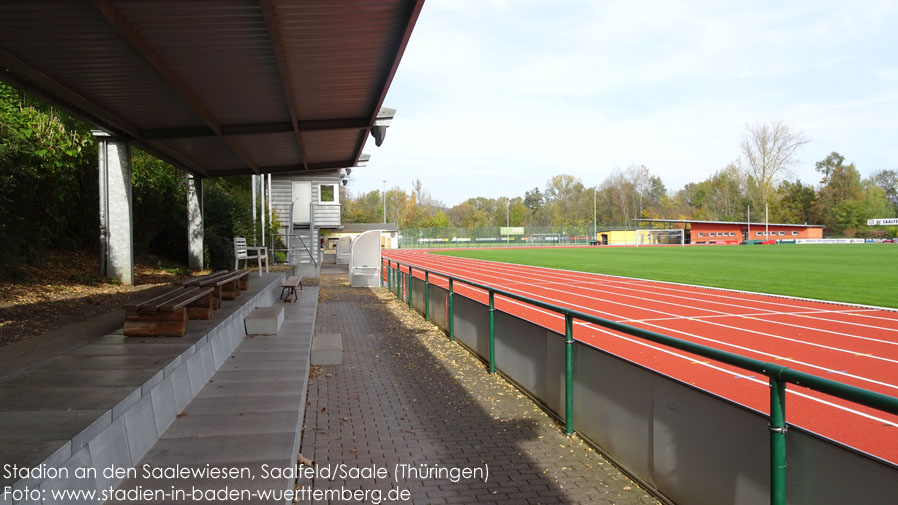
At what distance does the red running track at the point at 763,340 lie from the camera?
19.8 ft

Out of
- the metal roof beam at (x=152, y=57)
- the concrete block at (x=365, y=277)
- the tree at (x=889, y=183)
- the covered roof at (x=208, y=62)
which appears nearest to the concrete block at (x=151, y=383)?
the covered roof at (x=208, y=62)

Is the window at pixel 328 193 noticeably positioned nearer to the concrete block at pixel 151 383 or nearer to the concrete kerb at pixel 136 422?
the concrete kerb at pixel 136 422

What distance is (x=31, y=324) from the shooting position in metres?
8.75

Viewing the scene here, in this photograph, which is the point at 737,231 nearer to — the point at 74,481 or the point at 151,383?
the point at 151,383

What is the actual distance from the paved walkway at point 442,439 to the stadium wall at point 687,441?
0.78ft

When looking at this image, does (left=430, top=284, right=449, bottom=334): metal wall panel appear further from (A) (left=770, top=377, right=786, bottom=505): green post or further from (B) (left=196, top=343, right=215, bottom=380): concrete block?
(A) (left=770, top=377, right=786, bottom=505): green post

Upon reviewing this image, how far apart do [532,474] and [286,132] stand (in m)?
11.4

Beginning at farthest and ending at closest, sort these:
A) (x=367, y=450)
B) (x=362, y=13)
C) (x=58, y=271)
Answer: (x=58, y=271) < (x=362, y=13) < (x=367, y=450)

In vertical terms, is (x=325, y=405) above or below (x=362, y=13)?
below

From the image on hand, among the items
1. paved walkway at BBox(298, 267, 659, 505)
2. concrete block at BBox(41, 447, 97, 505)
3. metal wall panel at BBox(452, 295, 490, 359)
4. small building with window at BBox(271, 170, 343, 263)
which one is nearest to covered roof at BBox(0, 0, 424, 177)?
metal wall panel at BBox(452, 295, 490, 359)

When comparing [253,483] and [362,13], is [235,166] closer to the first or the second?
[362,13]

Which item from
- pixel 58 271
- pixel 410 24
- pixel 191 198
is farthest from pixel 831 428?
pixel 191 198

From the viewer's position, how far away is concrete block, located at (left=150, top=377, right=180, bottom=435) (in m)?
4.30

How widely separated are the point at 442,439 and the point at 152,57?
264 inches
